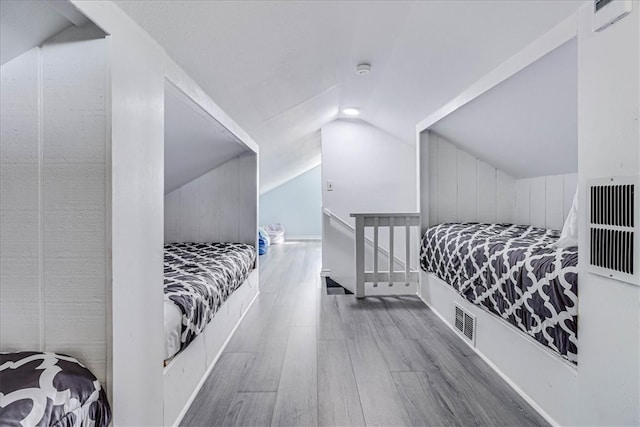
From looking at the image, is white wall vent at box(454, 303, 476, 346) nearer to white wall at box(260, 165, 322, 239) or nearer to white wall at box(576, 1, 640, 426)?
white wall at box(576, 1, 640, 426)

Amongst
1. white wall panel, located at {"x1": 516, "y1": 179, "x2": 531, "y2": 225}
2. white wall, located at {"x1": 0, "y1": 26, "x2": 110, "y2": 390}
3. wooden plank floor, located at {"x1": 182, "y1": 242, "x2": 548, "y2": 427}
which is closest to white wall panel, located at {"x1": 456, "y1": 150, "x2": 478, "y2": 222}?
white wall panel, located at {"x1": 516, "y1": 179, "x2": 531, "y2": 225}

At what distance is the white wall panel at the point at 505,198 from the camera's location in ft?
10.2

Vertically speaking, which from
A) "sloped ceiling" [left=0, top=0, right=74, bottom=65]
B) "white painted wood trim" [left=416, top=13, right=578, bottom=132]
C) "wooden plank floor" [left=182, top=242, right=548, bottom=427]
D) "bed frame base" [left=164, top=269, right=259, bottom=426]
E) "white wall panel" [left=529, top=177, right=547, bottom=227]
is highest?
"white painted wood trim" [left=416, top=13, right=578, bottom=132]

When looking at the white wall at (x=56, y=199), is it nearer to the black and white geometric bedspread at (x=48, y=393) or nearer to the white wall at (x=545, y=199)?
the black and white geometric bedspread at (x=48, y=393)

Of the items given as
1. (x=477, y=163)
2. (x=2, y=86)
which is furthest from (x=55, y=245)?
(x=477, y=163)

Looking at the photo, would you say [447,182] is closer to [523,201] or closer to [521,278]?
[523,201]

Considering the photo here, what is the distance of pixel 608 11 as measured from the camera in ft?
3.45

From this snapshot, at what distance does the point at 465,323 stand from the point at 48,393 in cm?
210

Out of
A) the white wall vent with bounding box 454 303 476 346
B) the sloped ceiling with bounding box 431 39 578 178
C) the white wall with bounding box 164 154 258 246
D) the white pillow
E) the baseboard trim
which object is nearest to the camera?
the baseboard trim

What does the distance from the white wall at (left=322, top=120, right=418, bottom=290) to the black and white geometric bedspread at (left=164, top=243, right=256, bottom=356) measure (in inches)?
58.2

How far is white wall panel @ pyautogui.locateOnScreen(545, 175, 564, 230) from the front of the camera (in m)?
2.48

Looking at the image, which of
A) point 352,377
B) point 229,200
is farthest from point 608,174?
point 229,200

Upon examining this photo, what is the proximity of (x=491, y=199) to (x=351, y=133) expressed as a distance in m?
1.79

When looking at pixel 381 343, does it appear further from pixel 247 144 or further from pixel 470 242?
pixel 247 144
